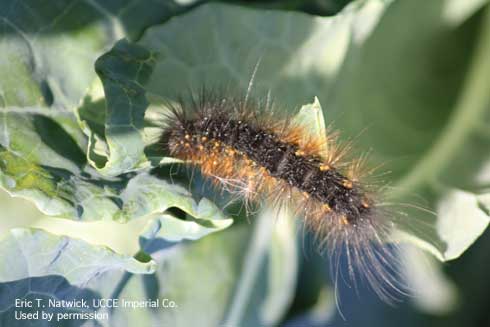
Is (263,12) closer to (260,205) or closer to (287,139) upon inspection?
(287,139)

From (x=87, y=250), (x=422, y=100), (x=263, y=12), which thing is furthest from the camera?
(x=422, y=100)

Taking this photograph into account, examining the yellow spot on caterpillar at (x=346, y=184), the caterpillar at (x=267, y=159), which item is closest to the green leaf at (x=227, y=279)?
the caterpillar at (x=267, y=159)

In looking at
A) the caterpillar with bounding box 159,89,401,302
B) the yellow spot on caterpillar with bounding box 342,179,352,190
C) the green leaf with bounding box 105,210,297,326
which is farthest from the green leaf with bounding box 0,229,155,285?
the yellow spot on caterpillar with bounding box 342,179,352,190

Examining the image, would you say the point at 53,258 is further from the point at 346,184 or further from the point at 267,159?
the point at 346,184

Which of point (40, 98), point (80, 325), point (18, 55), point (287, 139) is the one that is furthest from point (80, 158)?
point (287, 139)

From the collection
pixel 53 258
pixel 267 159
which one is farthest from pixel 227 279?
pixel 53 258

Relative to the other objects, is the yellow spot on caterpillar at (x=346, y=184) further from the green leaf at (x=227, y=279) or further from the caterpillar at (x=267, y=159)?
the green leaf at (x=227, y=279)

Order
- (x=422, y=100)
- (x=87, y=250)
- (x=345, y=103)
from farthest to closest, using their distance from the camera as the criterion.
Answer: (x=422, y=100)
(x=345, y=103)
(x=87, y=250)

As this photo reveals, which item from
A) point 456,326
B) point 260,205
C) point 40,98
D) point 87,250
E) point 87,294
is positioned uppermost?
point 40,98
